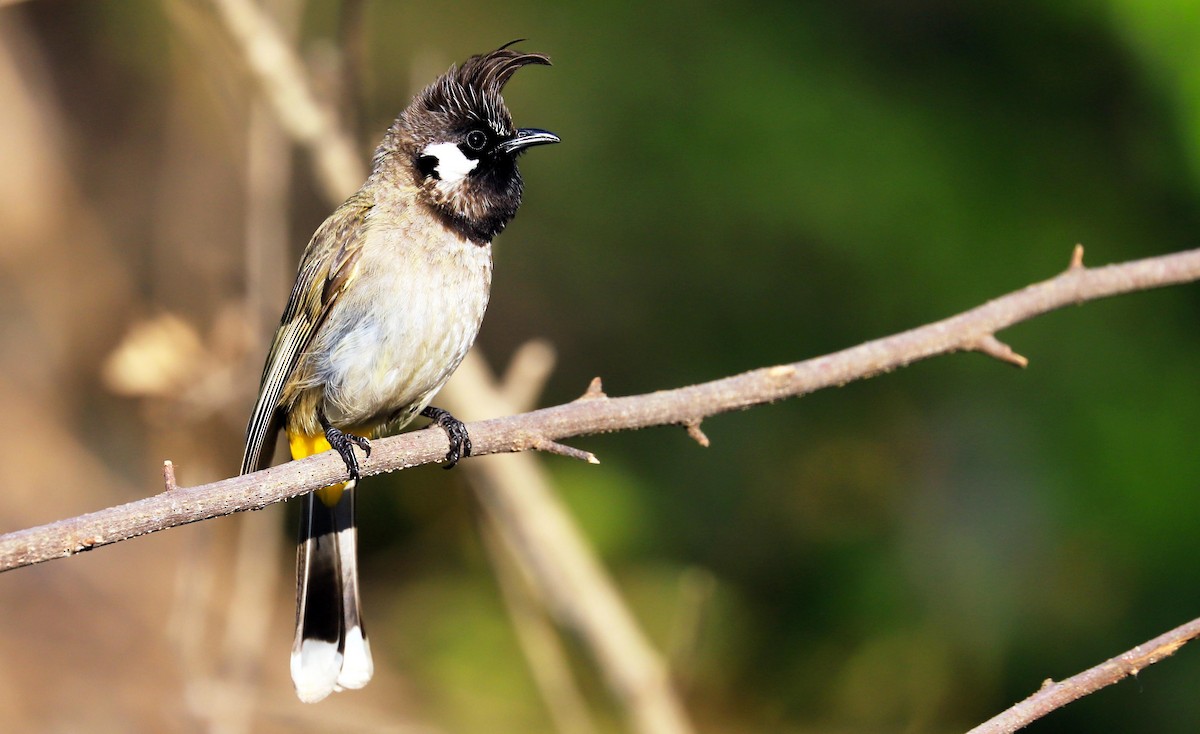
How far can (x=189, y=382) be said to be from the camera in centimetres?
333

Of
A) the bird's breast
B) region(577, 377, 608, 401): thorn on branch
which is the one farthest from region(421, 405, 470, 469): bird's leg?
region(577, 377, 608, 401): thorn on branch

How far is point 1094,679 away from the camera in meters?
1.88

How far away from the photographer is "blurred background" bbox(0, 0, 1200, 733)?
11.6ft

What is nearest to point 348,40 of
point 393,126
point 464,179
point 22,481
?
point 393,126

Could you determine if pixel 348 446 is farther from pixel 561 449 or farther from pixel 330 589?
pixel 330 589

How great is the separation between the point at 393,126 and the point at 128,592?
3716 millimetres

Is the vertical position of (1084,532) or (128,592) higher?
(128,592)

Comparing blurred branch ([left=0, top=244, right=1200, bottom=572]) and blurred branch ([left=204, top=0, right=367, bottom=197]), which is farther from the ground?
blurred branch ([left=204, top=0, right=367, bottom=197])

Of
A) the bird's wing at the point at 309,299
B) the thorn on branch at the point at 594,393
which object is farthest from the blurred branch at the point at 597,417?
the bird's wing at the point at 309,299

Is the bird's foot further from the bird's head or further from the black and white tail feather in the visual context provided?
the bird's head

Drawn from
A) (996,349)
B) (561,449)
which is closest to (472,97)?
(561,449)

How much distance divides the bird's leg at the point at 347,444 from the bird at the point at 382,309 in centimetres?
1

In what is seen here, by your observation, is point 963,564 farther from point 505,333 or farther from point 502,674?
point 505,333

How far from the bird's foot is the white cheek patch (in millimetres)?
696
